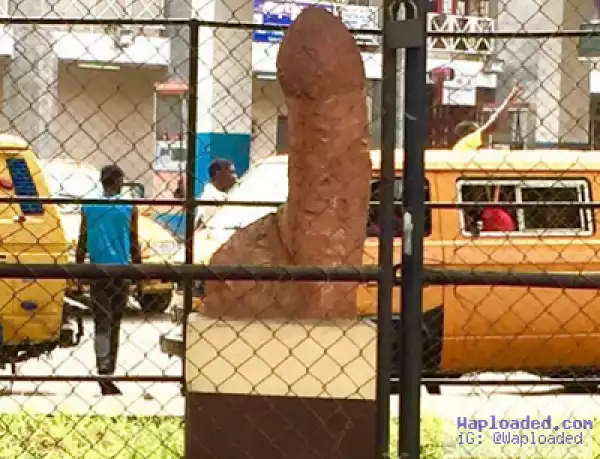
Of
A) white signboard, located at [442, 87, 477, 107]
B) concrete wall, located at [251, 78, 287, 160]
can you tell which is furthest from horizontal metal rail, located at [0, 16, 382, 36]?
white signboard, located at [442, 87, 477, 107]

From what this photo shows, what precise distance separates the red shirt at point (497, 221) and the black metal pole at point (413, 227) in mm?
3705

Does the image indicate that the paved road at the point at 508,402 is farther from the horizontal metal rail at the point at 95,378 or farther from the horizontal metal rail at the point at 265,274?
the horizontal metal rail at the point at 265,274

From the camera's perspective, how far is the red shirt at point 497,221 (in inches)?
237

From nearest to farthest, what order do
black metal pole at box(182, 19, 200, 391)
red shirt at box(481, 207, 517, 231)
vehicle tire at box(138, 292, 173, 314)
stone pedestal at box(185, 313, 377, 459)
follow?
stone pedestal at box(185, 313, 377, 459), black metal pole at box(182, 19, 200, 391), red shirt at box(481, 207, 517, 231), vehicle tire at box(138, 292, 173, 314)

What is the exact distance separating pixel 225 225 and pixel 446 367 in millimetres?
1552

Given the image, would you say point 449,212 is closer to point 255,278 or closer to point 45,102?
point 255,278

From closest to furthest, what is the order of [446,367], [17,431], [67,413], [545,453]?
[545,453]
[17,431]
[67,413]
[446,367]

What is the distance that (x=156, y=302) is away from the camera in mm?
9039

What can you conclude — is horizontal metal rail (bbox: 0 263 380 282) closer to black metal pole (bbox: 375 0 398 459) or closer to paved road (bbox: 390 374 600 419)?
black metal pole (bbox: 375 0 398 459)

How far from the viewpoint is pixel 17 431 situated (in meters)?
4.30

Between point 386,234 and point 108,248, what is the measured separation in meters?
3.64

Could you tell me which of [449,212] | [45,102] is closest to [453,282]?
[449,212]

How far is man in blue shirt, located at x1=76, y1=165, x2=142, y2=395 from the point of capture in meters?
5.80

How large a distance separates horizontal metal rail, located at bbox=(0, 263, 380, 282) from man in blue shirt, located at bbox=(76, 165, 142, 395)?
3.27 meters
